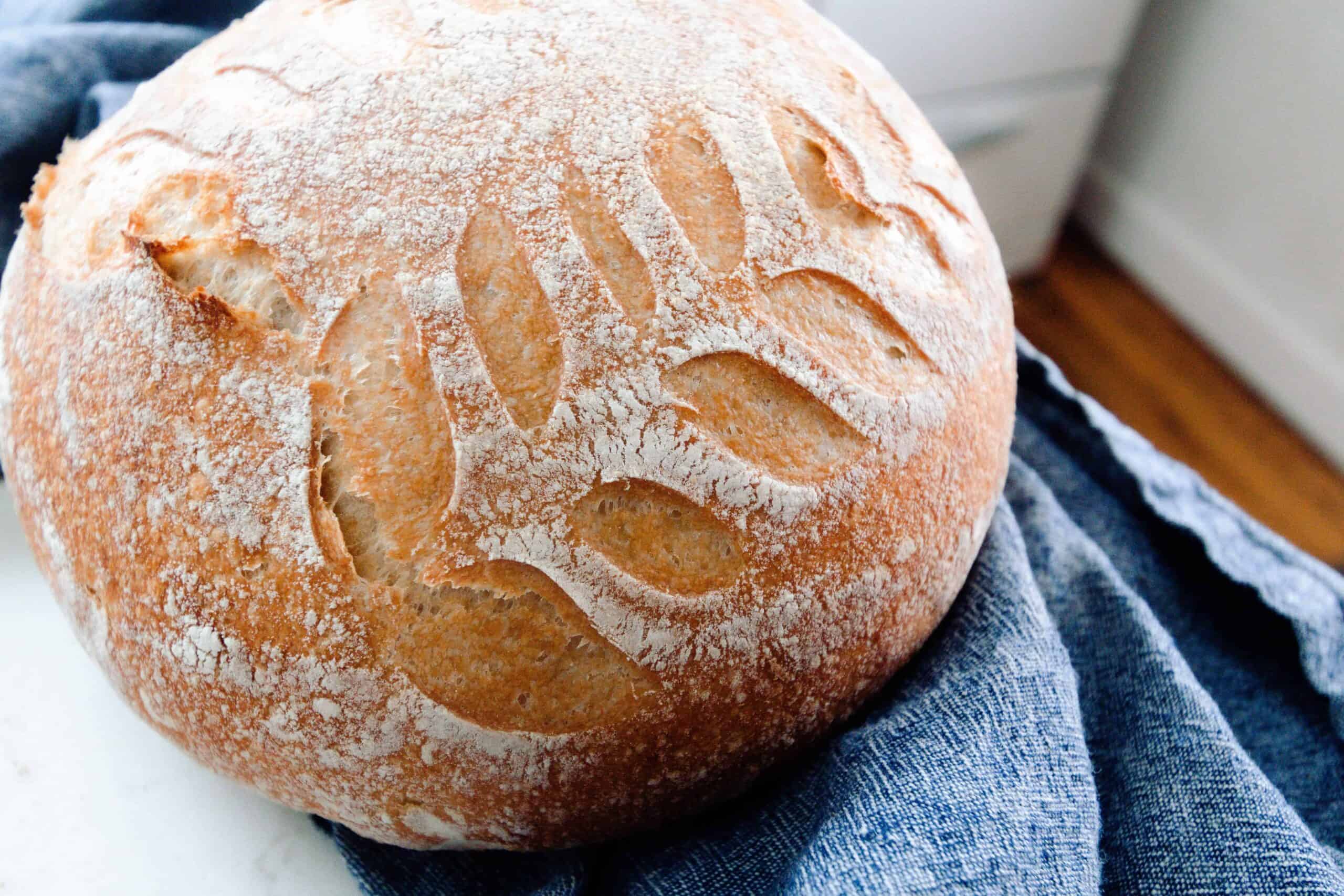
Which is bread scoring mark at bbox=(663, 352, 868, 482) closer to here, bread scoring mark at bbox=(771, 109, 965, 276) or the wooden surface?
bread scoring mark at bbox=(771, 109, 965, 276)

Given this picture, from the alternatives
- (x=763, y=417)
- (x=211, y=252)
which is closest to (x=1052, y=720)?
(x=763, y=417)

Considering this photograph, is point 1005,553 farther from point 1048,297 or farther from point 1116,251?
point 1116,251

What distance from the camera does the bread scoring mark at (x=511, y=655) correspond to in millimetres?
530

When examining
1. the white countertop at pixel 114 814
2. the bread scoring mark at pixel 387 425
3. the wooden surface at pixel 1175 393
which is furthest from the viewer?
the wooden surface at pixel 1175 393

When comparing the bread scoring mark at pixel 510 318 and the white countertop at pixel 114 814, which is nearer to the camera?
the bread scoring mark at pixel 510 318

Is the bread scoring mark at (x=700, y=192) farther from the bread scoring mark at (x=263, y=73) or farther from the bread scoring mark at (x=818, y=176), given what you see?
the bread scoring mark at (x=263, y=73)

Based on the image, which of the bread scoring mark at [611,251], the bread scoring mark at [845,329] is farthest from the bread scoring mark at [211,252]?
the bread scoring mark at [845,329]

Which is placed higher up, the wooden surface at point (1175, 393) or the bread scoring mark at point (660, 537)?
the bread scoring mark at point (660, 537)

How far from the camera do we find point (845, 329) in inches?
23.1

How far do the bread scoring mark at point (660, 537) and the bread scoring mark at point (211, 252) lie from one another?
0.63 ft

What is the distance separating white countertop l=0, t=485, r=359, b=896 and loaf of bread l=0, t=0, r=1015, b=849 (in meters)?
0.10

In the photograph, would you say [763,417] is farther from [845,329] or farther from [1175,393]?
[1175,393]

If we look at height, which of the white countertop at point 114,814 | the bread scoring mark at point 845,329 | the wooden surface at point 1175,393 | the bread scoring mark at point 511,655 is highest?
the bread scoring mark at point 845,329

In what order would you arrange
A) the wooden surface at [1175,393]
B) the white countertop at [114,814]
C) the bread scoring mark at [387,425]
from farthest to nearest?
the wooden surface at [1175,393] → the white countertop at [114,814] → the bread scoring mark at [387,425]
